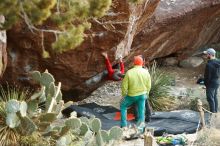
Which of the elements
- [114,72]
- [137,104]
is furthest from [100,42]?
[137,104]

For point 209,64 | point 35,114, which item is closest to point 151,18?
point 209,64

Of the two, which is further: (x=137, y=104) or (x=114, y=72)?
(x=114, y=72)

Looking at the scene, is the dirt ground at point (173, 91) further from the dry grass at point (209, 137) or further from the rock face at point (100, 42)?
the dry grass at point (209, 137)

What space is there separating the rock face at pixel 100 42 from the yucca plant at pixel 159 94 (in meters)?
1.04

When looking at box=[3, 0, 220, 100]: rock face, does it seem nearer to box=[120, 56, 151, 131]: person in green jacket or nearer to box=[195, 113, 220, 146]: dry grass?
box=[120, 56, 151, 131]: person in green jacket

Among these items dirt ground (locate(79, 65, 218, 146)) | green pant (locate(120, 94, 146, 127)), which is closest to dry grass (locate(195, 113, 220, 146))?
green pant (locate(120, 94, 146, 127))

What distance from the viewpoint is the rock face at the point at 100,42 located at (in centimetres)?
1260

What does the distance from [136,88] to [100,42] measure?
1.87 meters

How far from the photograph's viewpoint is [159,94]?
1486 centimetres

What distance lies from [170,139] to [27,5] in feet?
15.6

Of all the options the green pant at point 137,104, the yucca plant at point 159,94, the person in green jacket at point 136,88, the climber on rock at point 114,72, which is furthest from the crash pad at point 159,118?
the yucca plant at point 159,94

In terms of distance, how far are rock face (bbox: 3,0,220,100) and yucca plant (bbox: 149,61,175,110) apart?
1042 mm

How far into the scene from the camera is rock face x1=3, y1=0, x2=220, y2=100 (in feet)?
41.3

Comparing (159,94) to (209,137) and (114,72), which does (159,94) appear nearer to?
(114,72)
